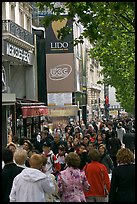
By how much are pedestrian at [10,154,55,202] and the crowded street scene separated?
0.6 inches

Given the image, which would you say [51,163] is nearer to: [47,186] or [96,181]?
[96,181]

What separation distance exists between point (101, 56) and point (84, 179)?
20.5 metres

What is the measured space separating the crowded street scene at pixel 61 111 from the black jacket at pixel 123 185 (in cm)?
1

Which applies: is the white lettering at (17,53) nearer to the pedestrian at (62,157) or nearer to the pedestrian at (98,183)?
the pedestrian at (62,157)

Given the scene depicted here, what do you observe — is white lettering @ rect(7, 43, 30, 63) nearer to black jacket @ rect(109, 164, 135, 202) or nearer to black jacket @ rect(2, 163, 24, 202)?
black jacket @ rect(2, 163, 24, 202)

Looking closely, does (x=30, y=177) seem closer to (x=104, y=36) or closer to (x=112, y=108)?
(x=104, y=36)

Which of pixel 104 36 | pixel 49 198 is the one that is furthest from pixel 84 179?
pixel 104 36

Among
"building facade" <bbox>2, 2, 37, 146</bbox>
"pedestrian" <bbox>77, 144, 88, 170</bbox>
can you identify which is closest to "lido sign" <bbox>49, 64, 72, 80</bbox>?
"building facade" <bbox>2, 2, 37, 146</bbox>

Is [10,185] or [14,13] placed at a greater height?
[14,13]

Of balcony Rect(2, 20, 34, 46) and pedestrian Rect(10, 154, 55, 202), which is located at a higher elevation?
balcony Rect(2, 20, 34, 46)

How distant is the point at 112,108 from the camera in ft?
324

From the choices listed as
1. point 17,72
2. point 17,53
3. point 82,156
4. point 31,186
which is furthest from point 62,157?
point 17,72

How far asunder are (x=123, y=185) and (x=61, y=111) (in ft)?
124

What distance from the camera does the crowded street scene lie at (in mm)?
8336
